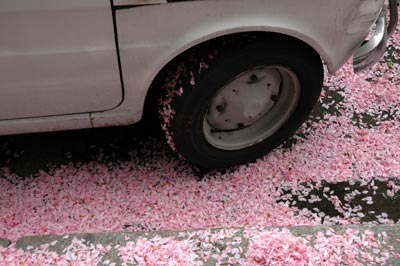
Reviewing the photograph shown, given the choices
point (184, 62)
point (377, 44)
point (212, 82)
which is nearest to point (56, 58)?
point (184, 62)

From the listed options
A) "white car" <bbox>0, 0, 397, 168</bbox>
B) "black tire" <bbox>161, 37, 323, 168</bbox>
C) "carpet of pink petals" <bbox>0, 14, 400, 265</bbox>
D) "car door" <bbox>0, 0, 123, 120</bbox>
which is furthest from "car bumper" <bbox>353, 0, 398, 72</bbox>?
"car door" <bbox>0, 0, 123, 120</bbox>

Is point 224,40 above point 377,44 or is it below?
below

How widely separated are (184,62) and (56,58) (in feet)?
2.20

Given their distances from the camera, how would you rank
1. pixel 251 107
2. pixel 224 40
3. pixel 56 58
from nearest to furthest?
pixel 56 58
pixel 224 40
pixel 251 107

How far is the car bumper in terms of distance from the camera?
3385 mm

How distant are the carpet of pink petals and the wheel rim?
26 cm

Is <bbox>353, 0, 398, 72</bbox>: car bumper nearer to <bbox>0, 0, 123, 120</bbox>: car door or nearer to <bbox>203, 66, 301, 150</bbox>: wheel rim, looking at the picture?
<bbox>203, 66, 301, 150</bbox>: wheel rim

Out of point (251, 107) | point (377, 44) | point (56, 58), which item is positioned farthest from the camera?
point (377, 44)

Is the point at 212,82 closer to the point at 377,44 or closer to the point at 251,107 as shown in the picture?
the point at 251,107

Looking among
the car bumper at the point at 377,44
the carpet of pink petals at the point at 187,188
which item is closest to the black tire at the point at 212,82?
the carpet of pink petals at the point at 187,188

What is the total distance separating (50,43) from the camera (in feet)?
8.47

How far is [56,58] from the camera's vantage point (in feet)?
8.70

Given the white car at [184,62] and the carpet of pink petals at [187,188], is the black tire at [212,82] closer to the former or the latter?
the white car at [184,62]

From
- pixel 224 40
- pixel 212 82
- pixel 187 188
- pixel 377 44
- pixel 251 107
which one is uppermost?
pixel 377 44
